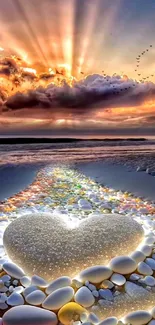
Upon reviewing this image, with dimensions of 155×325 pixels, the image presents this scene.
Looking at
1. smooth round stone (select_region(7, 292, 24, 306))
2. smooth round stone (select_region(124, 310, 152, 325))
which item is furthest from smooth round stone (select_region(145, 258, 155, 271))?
smooth round stone (select_region(7, 292, 24, 306))

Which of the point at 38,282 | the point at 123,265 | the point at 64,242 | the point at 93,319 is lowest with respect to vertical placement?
the point at 93,319

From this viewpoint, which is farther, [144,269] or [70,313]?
[144,269]

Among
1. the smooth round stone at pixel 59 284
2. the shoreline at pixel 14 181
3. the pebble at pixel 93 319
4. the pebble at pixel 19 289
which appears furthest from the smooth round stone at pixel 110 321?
the shoreline at pixel 14 181

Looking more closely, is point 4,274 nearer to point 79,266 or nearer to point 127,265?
point 79,266

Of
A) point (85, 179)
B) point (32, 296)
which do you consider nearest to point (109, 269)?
point (32, 296)

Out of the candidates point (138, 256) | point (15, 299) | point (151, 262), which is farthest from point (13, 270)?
point (151, 262)

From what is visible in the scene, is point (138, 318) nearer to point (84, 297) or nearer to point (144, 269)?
point (84, 297)
